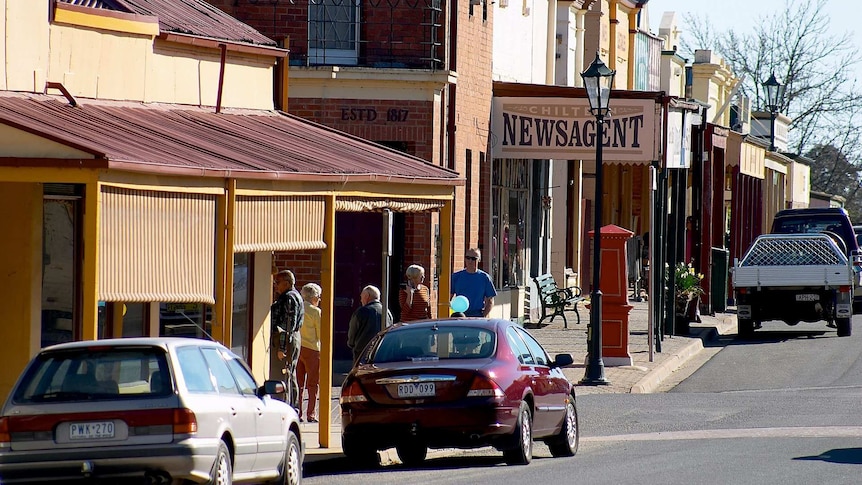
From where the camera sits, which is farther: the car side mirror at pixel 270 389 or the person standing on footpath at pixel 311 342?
the person standing on footpath at pixel 311 342

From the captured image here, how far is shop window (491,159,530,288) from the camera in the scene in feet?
91.6

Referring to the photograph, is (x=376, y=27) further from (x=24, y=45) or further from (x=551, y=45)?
(x=551, y=45)

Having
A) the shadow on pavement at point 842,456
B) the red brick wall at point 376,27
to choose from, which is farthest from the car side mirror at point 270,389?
the red brick wall at point 376,27

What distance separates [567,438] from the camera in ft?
49.6

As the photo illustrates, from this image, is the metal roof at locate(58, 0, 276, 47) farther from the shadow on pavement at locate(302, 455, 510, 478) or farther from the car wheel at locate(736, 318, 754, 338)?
the car wheel at locate(736, 318, 754, 338)

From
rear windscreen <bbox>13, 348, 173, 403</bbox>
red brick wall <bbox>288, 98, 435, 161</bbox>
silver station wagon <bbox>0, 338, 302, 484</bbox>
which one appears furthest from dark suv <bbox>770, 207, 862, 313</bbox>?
rear windscreen <bbox>13, 348, 173, 403</bbox>

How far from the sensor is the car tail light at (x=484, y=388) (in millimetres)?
13402

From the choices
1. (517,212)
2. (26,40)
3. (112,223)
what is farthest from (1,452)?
(517,212)

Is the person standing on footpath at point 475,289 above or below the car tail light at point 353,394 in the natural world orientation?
above

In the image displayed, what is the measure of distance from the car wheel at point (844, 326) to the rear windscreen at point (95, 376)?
69.6 ft

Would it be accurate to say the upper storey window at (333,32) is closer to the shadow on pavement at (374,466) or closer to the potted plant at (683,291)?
the shadow on pavement at (374,466)

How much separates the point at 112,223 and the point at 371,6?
11461 millimetres

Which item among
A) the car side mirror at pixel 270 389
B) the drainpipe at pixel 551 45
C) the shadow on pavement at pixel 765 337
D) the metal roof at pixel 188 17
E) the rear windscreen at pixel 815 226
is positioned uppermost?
the drainpipe at pixel 551 45

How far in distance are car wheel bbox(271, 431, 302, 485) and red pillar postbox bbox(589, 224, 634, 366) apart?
37.2ft
